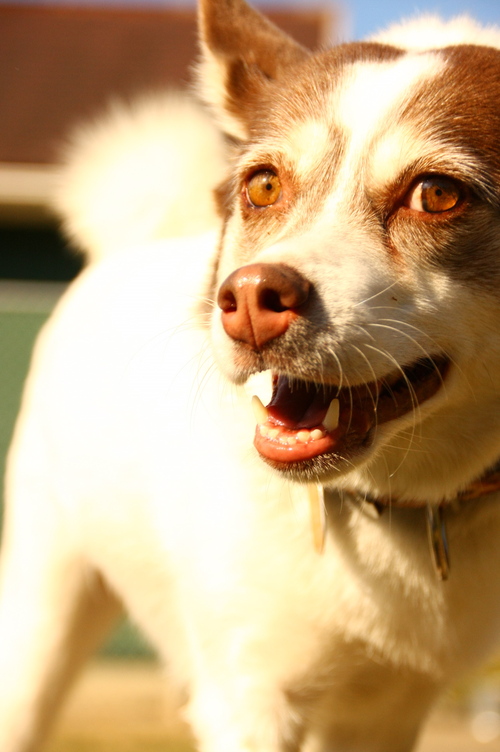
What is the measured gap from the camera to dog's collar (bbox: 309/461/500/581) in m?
2.39

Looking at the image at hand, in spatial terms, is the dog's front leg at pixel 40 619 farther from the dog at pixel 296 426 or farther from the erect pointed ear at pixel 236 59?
the erect pointed ear at pixel 236 59

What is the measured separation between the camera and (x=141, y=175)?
3.65 metres

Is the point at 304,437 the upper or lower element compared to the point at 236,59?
lower

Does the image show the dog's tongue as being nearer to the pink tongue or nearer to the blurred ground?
the pink tongue

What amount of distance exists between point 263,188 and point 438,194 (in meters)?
0.46

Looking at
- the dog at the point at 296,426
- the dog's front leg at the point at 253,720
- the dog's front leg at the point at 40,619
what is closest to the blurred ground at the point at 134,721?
the dog's front leg at the point at 40,619

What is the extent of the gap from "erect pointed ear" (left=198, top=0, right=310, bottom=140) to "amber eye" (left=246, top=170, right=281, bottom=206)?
0.43m

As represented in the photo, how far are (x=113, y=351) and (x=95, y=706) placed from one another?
289 centimetres

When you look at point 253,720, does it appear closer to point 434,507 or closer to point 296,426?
point 434,507

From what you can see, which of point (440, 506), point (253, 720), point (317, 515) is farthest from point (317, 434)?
point (253, 720)

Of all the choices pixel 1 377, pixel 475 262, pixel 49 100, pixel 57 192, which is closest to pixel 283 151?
pixel 475 262

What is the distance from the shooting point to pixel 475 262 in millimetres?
2191

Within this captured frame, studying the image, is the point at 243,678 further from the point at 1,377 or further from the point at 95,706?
the point at 1,377

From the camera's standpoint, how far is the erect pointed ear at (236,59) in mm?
2826
